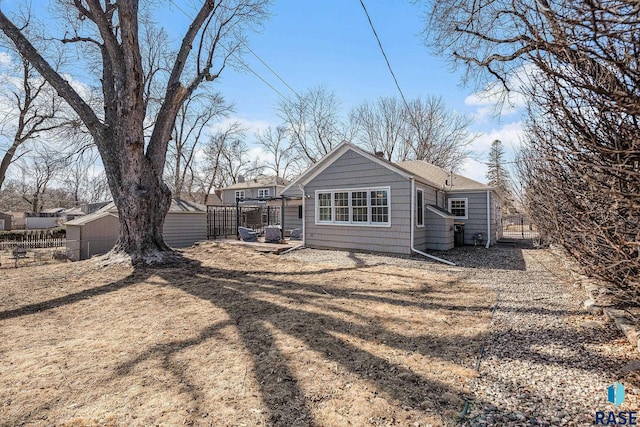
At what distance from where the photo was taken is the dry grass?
2348mm

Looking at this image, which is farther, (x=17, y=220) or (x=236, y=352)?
(x=17, y=220)

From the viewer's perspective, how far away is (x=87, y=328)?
4121 mm

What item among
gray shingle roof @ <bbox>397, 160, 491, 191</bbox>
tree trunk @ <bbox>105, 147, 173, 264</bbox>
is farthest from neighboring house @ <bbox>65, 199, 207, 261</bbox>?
gray shingle roof @ <bbox>397, 160, 491, 191</bbox>

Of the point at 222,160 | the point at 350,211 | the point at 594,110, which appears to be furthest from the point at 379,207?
the point at 222,160

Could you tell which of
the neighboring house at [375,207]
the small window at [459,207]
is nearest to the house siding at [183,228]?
the neighboring house at [375,207]

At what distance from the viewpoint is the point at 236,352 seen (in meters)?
3.31

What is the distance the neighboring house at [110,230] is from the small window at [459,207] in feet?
43.5

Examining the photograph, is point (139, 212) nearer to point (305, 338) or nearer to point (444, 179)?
point (305, 338)

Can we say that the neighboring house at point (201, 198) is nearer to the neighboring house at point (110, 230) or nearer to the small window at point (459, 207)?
the neighboring house at point (110, 230)

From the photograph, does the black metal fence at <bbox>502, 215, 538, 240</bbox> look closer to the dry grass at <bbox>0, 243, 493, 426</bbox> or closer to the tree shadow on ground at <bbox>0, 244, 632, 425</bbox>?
the tree shadow on ground at <bbox>0, 244, 632, 425</bbox>

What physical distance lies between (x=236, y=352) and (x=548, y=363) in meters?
3.11

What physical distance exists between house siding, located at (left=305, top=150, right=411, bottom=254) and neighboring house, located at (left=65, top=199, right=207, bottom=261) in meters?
8.35

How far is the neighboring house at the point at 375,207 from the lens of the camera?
33.1 feet

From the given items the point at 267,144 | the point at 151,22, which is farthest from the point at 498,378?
the point at 267,144
